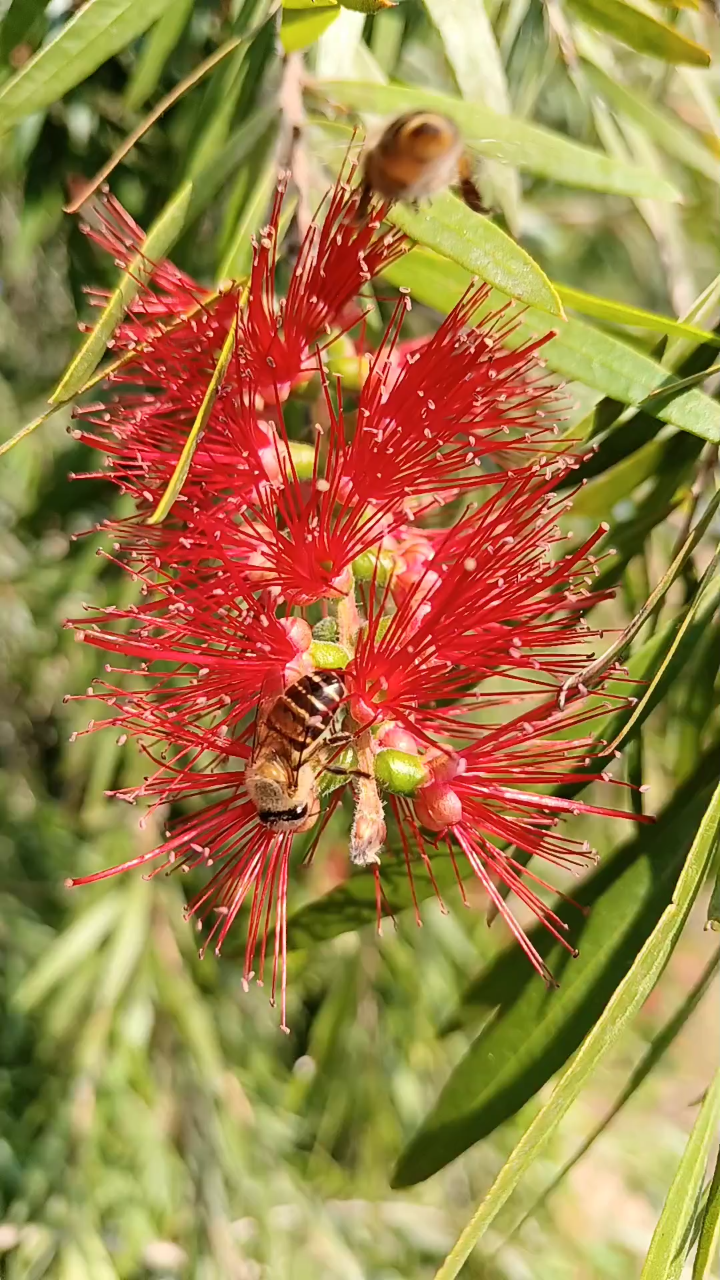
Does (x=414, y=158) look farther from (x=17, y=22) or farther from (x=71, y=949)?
(x=71, y=949)

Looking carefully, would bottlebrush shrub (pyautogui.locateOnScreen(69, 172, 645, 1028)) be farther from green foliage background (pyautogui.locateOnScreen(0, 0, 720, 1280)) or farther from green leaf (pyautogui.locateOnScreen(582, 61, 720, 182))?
green leaf (pyautogui.locateOnScreen(582, 61, 720, 182))

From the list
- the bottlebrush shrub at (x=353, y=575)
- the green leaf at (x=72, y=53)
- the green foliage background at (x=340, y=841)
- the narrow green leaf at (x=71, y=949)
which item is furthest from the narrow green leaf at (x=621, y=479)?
the narrow green leaf at (x=71, y=949)

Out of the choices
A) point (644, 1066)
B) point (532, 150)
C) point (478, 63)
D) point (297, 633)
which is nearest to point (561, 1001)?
point (644, 1066)

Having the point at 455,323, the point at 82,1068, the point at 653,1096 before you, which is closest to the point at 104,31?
the point at 455,323

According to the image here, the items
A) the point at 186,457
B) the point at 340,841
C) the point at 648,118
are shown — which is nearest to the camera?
the point at 186,457

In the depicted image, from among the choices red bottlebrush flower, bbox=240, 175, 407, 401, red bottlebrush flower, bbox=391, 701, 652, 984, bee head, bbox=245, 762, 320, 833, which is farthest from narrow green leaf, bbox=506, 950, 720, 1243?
red bottlebrush flower, bbox=240, 175, 407, 401
